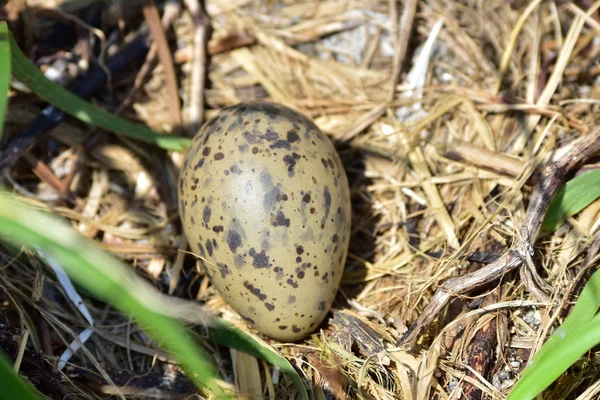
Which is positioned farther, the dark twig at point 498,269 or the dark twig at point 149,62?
the dark twig at point 149,62

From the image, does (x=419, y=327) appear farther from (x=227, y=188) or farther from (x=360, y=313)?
(x=227, y=188)

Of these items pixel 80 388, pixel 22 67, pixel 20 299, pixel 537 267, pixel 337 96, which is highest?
pixel 22 67

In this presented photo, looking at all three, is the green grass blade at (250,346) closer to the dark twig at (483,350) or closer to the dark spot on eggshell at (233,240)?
the dark spot on eggshell at (233,240)

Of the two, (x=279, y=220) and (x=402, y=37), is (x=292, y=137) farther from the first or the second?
(x=402, y=37)

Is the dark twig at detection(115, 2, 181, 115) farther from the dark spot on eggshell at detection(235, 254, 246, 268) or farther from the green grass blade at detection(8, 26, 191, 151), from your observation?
the dark spot on eggshell at detection(235, 254, 246, 268)

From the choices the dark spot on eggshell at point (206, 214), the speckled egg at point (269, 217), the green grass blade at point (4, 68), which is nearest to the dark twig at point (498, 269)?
the speckled egg at point (269, 217)

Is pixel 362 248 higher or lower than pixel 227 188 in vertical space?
lower

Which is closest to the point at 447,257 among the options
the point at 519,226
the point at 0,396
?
the point at 519,226
